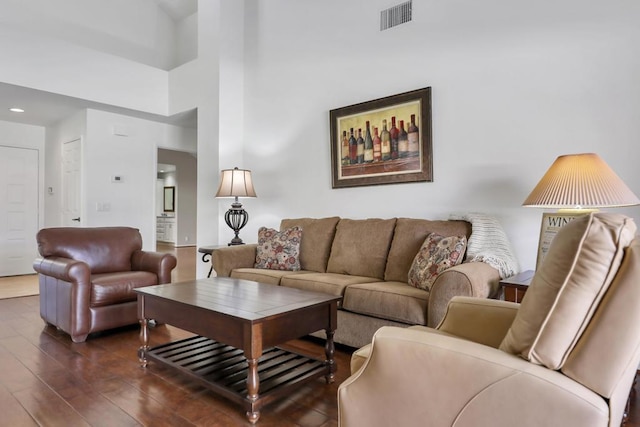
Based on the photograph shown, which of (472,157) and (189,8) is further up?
(189,8)

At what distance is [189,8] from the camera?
19.8ft

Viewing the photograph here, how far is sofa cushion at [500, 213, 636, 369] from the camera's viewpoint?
93 cm

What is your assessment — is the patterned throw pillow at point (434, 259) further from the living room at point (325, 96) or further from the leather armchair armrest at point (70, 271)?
the leather armchair armrest at point (70, 271)

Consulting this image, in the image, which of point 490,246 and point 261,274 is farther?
point 261,274

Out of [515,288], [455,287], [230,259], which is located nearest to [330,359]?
[455,287]

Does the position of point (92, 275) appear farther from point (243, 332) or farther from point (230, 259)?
point (243, 332)

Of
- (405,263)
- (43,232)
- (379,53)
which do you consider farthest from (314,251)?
(43,232)

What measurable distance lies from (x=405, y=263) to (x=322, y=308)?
1001mm

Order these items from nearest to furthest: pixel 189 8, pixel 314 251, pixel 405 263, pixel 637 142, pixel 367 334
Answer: pixel 637 142 < pixel 367 334 < pixel 405 263 < pixel 314 251 < pixel 189 8

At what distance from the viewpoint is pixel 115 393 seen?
205cm

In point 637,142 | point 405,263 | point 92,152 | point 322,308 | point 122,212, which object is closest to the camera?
point 322,308

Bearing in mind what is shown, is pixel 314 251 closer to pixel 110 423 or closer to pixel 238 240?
pixel 238 240

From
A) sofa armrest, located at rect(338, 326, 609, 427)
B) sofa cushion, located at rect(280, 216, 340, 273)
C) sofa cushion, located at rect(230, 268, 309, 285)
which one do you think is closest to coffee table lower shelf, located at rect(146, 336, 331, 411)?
sofa cushion, located at rect(230, 268, 309, 285)

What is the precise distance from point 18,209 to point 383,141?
5.78 meters
